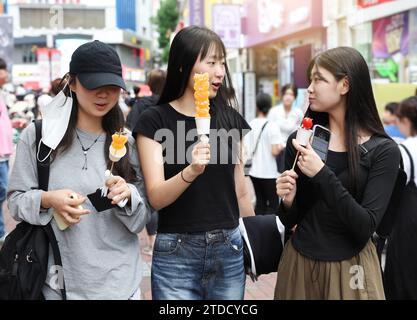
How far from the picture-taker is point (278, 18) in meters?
17.4

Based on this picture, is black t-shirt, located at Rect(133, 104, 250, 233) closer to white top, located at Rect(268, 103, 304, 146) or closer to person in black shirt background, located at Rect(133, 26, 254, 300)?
person in black shirt background, located at Rect(133, 26, 254, 300)

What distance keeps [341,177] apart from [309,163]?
185mm

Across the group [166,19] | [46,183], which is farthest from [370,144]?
[166,19]

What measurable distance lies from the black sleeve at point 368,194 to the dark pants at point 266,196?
182 inches

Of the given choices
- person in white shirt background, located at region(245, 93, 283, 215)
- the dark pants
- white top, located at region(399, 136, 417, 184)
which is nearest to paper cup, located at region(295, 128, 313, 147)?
Result: white top, located at region(399, 136, 417, 184)

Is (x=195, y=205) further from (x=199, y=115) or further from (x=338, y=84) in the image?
(x=338, y=84)

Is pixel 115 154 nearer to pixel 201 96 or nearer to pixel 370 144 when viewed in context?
pixel 201 96

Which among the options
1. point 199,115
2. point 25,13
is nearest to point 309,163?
point 199,115

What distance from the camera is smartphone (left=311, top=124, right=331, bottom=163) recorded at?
7.47 feet

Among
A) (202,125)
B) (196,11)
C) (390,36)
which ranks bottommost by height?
(202,125)

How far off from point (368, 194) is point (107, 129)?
1.09 m

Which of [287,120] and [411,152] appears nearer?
[411,152]

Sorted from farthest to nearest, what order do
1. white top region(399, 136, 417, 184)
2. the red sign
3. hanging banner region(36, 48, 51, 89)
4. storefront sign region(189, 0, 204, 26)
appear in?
storefront sign region(189, 0, 204, 26), hanging banner region(36, 48, 51, 89), the red sign, white top region(399, 136, 417, 184)

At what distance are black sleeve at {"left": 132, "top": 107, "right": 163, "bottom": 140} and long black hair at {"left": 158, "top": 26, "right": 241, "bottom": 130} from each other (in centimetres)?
13
